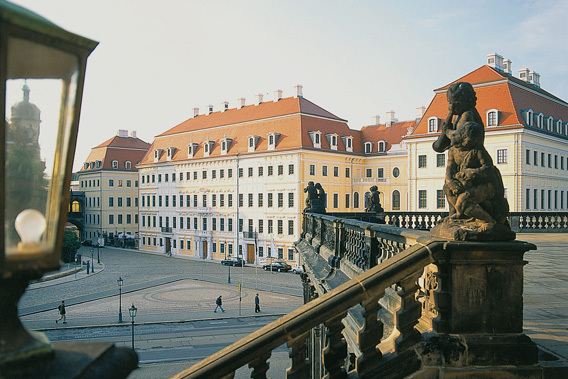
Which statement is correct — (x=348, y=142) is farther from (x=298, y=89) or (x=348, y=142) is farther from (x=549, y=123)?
(x=549, y=123)

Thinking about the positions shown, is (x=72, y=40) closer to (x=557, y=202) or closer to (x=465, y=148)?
(x=465, y=148)

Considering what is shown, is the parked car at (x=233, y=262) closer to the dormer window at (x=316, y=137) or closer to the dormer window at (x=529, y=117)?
the dormer window at (x=316, y=137)

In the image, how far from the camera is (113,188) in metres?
79.0

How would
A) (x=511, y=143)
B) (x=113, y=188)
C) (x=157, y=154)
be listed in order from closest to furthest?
(x=511, y=143) < (x=157, y=154) < (x=113, y=188)

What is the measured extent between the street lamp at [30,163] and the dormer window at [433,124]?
1704 inches

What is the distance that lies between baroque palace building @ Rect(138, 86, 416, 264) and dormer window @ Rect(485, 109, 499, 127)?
14.7 meters

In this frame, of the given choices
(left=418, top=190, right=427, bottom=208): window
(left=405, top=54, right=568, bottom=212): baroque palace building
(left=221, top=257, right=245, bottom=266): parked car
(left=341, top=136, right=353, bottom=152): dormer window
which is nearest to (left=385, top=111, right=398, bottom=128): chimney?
(left=341, top=136, right=353, bottom=152): dormer window

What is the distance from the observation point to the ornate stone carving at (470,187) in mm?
3550

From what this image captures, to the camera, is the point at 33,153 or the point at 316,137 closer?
the point at 33,153

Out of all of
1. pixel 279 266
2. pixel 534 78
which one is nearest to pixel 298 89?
pixel 279 266

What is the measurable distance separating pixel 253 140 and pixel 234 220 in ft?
32.9

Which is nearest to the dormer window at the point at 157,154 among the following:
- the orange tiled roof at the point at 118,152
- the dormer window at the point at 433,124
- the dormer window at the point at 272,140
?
the orange tiled roof at the point at 118,152

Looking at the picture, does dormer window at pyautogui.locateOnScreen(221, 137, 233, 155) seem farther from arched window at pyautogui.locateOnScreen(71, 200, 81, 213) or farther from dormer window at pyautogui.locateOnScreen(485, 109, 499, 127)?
arched window at pyautogui.locateOnScreen(71, 200, 81, 213)

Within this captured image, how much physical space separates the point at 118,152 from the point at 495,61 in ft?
201
